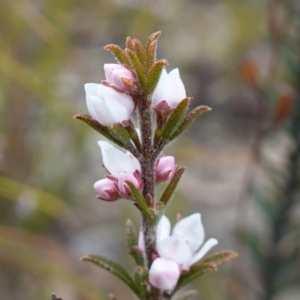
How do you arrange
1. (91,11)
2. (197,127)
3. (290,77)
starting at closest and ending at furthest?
(290,77), (91,11), (197,127)

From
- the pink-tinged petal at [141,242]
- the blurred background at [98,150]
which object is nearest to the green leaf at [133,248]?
the pink-tinged petal at [141,242]

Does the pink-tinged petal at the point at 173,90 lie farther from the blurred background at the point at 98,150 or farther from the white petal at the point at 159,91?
the blurred background at the point at 98,150

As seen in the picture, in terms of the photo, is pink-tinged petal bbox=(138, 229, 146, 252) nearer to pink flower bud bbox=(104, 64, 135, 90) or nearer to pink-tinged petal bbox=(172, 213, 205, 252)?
pink-tinged petal bbox=(172, 213, 205, 252)

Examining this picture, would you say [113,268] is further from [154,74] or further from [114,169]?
[154,74]

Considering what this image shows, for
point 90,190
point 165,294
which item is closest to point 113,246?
point 90,190

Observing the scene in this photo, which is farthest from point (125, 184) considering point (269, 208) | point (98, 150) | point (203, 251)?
point (98, 150)

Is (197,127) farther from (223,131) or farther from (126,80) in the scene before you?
(126,80)

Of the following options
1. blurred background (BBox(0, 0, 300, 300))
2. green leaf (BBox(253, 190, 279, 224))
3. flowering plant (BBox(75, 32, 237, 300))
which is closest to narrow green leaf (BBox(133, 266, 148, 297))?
flowering plant (BBox(75, 32, 237, 300))
